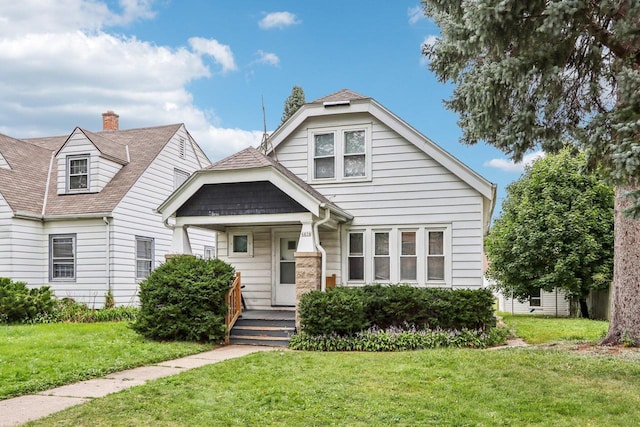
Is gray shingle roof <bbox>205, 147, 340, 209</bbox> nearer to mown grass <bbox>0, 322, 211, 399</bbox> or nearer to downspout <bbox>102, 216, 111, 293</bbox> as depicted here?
mown grass <bbox>0, 322, 211, 399</bbox>

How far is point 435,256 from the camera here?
12977 millimetres

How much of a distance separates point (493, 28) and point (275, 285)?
9158mm

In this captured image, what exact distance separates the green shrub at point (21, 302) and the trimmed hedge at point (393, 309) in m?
8.44

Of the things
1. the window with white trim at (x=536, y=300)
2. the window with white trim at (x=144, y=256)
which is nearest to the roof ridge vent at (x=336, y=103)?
the window with white trim at (x=144, y=256)

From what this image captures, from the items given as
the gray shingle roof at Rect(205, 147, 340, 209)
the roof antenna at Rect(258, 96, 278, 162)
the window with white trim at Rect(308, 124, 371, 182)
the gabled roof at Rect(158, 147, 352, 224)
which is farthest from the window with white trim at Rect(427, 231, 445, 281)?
the roof antenna at Rect(258, 96, 278, 162)

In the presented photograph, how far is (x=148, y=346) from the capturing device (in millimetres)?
10234

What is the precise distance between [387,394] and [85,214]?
43.1 feet

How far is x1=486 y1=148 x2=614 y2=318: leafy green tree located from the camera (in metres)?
19.8

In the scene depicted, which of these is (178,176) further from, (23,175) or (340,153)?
(340,153)

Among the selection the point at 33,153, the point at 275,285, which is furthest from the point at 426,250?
the point at 33,153

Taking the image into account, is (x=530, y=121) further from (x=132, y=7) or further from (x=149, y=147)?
(x=149, y=147)

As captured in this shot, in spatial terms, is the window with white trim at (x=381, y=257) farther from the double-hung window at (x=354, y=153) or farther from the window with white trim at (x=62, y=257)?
the window with white trim at (x=62, y=257)

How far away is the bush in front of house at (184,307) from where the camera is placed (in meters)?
11.0

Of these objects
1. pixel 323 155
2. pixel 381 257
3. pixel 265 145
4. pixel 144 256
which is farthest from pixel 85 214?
pixel 381 257
